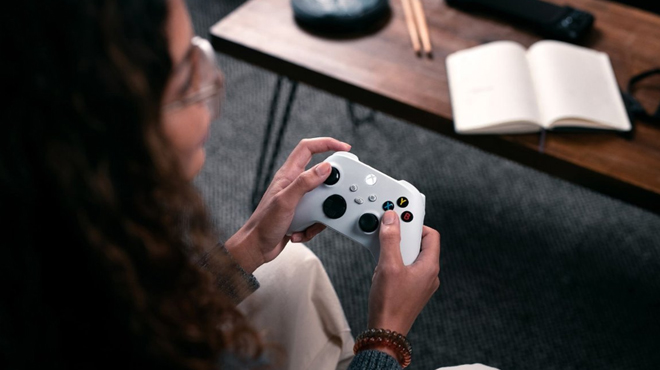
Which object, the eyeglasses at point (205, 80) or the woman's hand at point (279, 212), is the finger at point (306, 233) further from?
the eyeglasses at point (205, 80)

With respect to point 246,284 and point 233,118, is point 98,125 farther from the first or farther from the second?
point 233,118

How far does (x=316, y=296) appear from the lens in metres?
0.87

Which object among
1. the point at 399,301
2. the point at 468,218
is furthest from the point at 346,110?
the point at 399,301

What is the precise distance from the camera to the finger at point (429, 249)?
76 centimetres

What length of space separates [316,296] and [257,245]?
0.12 meters

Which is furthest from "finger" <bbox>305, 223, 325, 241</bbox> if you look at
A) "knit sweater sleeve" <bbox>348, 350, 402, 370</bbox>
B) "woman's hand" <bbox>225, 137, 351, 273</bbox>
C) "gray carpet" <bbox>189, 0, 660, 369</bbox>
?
"gray carpet" <bbox>189, 0, 660, 369</bbox>

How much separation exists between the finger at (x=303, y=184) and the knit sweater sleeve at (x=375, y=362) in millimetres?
219

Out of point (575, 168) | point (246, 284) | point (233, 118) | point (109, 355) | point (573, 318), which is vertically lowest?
point (573, 318)

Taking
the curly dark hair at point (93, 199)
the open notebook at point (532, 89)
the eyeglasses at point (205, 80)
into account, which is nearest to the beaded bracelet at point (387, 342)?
the curly dark hair at point (93, 199)

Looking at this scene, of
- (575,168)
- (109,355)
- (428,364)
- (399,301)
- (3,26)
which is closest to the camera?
(3,26)

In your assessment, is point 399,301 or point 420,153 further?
point 420,153

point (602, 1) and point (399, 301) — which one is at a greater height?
point (399, 301)

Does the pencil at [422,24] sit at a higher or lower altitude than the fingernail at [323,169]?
lower

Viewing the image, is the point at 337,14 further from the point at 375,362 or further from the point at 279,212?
the point at 375,362
